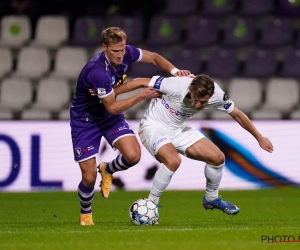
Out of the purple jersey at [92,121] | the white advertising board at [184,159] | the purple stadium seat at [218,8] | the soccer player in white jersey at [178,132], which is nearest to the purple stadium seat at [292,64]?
the purple stadium seat at [218,8]

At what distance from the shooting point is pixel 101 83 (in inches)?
325

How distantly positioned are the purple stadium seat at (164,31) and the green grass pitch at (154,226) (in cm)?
333

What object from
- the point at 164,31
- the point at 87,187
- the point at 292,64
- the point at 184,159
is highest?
the point at 87,187

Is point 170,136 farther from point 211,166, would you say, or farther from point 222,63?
point 222,63

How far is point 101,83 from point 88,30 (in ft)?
23.8

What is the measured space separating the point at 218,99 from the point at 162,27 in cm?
675

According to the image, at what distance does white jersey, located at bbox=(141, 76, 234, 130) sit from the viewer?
28.0ft


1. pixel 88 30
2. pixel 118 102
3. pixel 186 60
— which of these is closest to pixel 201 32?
pixel 186 60

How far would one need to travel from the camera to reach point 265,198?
38.4ft

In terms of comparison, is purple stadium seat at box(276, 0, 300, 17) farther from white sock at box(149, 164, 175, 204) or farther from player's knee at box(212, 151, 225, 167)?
white sock at box(149, 164, 175, 204)

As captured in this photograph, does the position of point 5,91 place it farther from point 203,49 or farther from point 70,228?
point 70,228

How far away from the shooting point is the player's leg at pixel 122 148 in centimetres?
858

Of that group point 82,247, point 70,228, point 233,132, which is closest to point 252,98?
point 233,132

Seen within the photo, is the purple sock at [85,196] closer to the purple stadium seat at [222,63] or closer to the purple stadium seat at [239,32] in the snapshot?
the purple stadium seat at [222,63]
